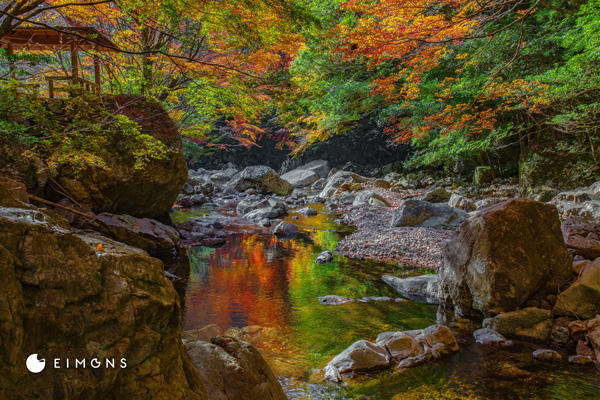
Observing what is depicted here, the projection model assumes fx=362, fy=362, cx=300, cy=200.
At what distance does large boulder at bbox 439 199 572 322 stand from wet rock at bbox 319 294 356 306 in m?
1.42

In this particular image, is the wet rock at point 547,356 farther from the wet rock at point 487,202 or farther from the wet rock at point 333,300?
the wet rock at point 487,202

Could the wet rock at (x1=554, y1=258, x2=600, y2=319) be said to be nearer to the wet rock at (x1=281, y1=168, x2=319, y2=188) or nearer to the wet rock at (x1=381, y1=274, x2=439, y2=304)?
the wet rock at (x1=381, y1=274, x2=439, y2=304)

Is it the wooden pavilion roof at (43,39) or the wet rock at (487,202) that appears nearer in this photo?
the wooden pavilion roof at (43,39)

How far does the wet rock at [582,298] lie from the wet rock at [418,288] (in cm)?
148

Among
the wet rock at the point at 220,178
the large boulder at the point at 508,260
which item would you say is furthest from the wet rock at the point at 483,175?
the wet rock at the point at 220,178

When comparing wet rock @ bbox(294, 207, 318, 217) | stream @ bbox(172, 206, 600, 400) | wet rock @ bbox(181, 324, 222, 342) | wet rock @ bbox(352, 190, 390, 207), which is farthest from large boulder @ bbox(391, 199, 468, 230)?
wet rock @ bbox(181, 324, 222, 342)

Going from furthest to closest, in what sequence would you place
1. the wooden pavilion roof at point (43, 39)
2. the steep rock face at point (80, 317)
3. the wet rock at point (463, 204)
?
the wet rock at point (463, 204) < the wooden pavilion roof at point (43, 39) < the steep rock face at point (80, 317)

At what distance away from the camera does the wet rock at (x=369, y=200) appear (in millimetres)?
13250

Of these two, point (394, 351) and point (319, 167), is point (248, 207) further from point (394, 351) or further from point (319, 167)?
point (319, 167)

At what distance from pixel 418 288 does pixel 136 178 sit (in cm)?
636

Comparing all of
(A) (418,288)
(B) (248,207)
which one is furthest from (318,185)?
(A) (418,288)

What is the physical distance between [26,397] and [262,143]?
25.2m

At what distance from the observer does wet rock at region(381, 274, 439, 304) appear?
5.26 metres

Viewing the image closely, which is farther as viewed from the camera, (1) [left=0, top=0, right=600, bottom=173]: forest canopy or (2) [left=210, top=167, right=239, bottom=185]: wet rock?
(2) [left=210, top=167, right=239, bottom=185]: wet rock
